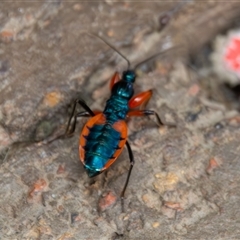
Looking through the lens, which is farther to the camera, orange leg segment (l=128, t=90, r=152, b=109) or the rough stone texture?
orange leg segment (l=128, t=90, r=152, b=109)

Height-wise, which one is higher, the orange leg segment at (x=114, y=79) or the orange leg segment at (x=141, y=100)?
the orange leg segment at (x=114, y=79)

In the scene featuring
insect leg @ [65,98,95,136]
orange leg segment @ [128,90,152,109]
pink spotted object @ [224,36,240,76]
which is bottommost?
pink spotted object @ [224,36,240,76]

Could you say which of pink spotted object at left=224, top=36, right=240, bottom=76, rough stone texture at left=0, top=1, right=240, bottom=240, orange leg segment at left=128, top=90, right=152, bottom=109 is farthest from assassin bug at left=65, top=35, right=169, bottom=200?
pink spotted object at left=224, top=36, right=240, bottom=76

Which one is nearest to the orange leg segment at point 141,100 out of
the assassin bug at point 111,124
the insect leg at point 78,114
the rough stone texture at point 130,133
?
the assassin bug at point 111,124

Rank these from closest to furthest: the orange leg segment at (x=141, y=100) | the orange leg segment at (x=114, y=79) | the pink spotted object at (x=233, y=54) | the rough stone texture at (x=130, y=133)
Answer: the rough stone texture at (x=130, y=133)
the orange leg segment at (x=141, y=100)
the orange leg segment at (x=114, y=79)
the pink spotted object at (x=233, y=54)

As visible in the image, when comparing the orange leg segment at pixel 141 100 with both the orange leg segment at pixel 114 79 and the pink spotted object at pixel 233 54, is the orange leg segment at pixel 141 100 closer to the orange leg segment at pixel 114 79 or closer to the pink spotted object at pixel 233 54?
the orange leg segment at pixel 114 79

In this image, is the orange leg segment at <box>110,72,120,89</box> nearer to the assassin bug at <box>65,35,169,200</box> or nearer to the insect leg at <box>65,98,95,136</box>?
the assassin bug at <box>65,35,169,200</box>

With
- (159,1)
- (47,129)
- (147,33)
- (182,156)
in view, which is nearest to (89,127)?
(47,129)
